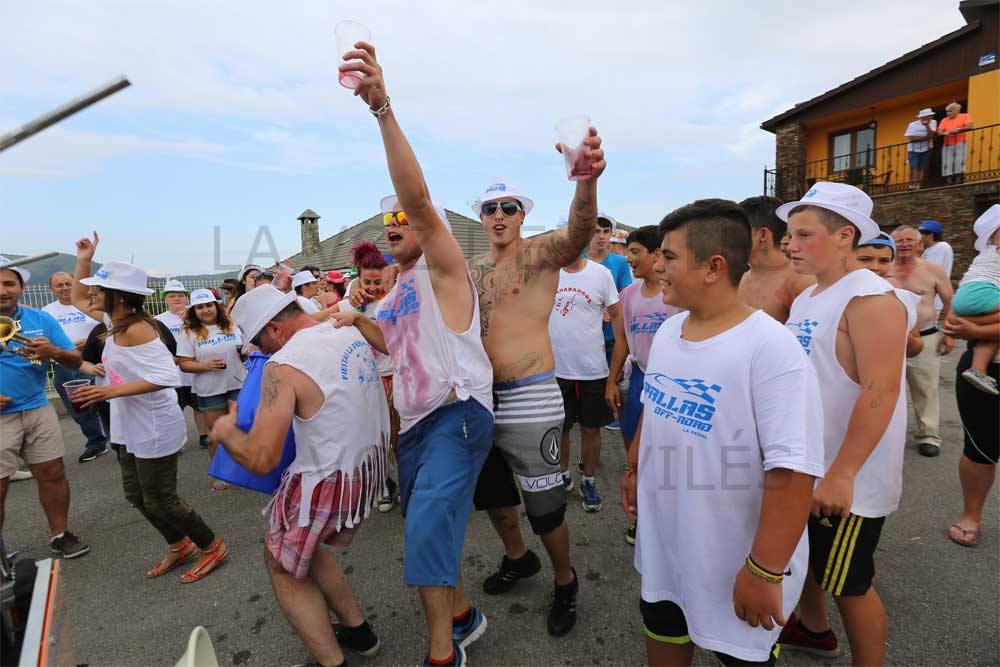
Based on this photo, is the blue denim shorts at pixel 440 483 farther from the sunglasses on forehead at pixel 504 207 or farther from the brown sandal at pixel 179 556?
the brown sandal at pixel 179 556

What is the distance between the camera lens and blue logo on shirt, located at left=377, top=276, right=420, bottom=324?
7.14ft

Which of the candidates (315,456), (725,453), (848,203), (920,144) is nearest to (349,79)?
(315,456)

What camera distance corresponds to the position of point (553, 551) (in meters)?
2.50

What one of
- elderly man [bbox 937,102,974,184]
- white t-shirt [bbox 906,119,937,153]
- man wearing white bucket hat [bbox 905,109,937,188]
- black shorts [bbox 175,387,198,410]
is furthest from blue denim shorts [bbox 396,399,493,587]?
white t-shirt [bbox 906,119,937,153]

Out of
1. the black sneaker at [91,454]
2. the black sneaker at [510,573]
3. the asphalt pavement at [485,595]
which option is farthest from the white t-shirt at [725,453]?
the black sneaker at [91,454]

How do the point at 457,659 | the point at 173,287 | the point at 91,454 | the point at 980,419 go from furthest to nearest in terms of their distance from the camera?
the point at 173,287 < the point at 91,454 < the point at 980,419 < the point at 457,659

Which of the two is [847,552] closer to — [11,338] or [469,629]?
[469,629]

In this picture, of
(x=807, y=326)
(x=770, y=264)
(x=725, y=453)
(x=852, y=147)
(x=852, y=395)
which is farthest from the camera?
(x=852, y=147)

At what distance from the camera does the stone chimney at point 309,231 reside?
21.8 m

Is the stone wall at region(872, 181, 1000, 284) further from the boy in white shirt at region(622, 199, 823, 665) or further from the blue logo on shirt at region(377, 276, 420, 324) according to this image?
the blue logo on shirt at region(377, 276, 420, 324)

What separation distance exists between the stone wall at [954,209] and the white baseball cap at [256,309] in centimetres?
1440

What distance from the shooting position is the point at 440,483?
2.04 m

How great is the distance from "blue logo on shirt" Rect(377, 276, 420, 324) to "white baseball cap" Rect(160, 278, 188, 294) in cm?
523

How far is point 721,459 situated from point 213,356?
4.93 meters
